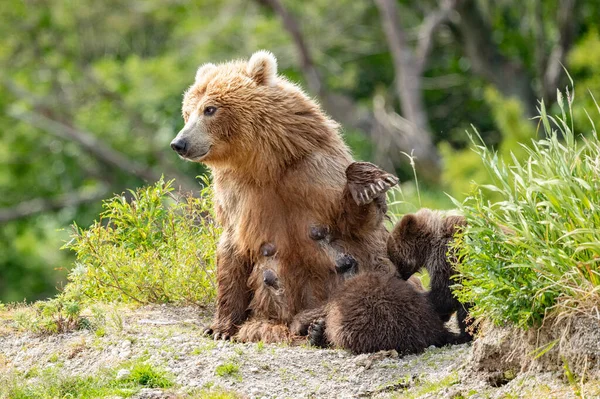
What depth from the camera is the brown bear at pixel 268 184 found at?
25.7 ft

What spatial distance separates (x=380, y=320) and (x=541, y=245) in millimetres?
1632

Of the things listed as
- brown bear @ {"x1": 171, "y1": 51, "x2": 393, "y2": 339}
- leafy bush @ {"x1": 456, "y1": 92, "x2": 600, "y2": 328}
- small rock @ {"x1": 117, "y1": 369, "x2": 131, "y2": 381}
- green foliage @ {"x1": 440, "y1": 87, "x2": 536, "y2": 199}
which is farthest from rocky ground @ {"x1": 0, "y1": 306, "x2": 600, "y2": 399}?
green foliage @ {"x1": 440, "y1": 87, "x2": 536, "y2": 199}

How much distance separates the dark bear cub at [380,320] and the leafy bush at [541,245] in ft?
3.11

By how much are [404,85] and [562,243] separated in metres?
20.3

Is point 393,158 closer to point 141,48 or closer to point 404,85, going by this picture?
point 404,85

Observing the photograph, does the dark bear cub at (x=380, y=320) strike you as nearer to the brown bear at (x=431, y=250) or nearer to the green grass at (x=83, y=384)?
the brown bear at (x=431, y=250)

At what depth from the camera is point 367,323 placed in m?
7.06

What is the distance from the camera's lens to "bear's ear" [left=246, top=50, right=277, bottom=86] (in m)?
8.11

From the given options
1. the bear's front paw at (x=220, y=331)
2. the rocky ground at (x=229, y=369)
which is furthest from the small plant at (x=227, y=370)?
the bear's front paw at (x=220, y=331)

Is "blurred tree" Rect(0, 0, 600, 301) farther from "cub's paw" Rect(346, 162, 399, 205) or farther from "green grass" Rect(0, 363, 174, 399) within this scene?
"green grass" Rect(0, 363, 174, 399)

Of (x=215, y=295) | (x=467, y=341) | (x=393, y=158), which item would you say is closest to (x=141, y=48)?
(x=393, y=158)

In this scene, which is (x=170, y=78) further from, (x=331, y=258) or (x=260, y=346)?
(x=260, y=346)

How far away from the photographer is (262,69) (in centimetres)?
815

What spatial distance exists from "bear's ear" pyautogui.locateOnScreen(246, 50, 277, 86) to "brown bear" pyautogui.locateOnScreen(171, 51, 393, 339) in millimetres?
16
